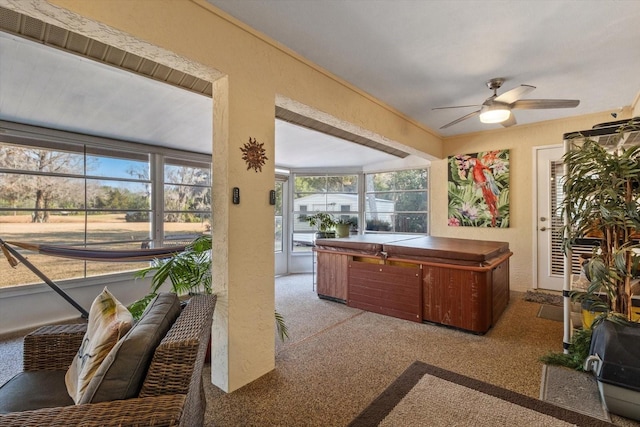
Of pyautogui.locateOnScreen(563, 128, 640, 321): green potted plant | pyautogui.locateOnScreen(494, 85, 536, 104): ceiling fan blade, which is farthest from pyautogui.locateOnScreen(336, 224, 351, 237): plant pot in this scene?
pyautogui.locateOnScreen(563, 128, 640, 321): green potted plant

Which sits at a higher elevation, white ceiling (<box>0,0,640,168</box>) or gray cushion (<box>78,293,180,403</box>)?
white ceiling (<box>0,0,640,168</box>)

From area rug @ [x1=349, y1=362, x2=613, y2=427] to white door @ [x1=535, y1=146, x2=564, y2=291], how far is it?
3.02 metres

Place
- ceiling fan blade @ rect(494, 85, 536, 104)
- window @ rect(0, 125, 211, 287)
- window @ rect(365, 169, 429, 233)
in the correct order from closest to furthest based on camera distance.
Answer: ceiling fan blade @ rect(494, 85, 536, 104), window @ rect(0, 125, 211, 287), window @ rect(365, 169, 429, 233)

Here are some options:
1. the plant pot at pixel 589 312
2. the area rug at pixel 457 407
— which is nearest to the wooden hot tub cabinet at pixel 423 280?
the plant pot at pixel 589 312

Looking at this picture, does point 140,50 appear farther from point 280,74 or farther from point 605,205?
point 605,205

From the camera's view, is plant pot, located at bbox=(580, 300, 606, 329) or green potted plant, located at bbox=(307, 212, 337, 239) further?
green potted plant, located at bbox=(307, 212, 337, 239)

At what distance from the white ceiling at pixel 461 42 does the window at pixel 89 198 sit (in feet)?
9.85

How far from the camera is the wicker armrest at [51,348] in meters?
1.44

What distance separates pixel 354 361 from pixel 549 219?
11.9 ft

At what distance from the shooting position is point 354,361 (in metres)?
2.32

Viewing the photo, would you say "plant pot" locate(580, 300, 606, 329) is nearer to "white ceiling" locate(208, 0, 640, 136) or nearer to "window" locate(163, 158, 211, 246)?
"white ceiling" locate(208, 0, 640, 136)

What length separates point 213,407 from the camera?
5.85 feet

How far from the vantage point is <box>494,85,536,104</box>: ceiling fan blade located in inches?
96.7

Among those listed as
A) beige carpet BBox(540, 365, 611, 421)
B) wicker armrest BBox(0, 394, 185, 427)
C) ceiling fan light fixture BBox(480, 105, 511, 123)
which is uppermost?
ceiling fan light fixture BBox(480, 105, 511, 123)
